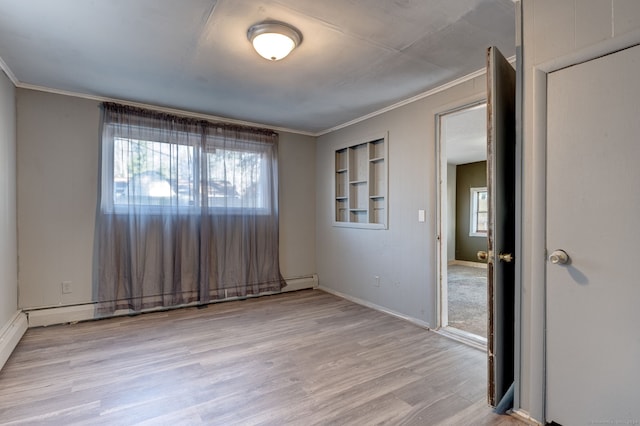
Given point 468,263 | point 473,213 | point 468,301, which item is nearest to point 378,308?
point 468,301

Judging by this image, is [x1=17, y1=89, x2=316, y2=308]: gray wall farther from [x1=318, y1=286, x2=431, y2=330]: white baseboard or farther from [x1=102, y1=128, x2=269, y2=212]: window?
[x1=318, y1=286, x2=431, y2=330]: white baseboard

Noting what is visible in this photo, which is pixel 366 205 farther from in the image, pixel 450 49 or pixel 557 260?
pixel 557 260

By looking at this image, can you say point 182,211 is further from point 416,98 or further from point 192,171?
point 416,98

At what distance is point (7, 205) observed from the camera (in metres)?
2.87

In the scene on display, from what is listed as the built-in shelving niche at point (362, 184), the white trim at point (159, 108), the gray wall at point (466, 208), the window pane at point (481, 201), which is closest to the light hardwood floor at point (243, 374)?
the built-in shelving niche at point (362, 184)

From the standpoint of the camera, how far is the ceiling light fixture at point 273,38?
2.11 metres

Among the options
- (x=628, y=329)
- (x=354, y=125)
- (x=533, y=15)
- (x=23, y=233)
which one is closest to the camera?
(x=628, y=329)

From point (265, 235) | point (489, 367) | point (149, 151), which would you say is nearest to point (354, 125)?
point (265, 235)

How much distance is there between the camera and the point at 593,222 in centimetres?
158

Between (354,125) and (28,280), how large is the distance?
4076 millimetres

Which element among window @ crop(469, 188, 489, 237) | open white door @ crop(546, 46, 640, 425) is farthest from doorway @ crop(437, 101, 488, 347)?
open white door @ crop(546, 46, 640, 425)

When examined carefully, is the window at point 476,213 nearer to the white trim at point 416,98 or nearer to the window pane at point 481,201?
the window pane at point 481,201

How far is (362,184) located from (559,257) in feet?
9.42

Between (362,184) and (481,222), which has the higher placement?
(362,184)
